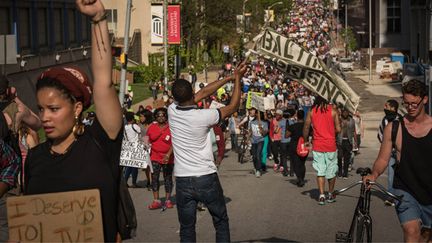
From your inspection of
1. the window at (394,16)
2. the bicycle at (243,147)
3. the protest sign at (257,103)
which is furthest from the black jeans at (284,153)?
the window at (394,16)

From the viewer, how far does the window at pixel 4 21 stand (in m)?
38.2

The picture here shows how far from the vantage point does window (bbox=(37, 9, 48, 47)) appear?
43.8m

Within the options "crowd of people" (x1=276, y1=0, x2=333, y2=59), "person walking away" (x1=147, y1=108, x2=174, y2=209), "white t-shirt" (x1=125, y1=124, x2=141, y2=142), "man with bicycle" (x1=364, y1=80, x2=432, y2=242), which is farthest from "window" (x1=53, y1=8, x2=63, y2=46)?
"man with bicycle" (x1=364, y1=80, x2=432, y2=242)

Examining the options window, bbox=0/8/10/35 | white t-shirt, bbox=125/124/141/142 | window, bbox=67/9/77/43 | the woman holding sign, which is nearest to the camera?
the woman holding sign

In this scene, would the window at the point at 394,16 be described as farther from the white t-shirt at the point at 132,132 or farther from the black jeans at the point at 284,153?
the white t-shirt at the point at 132,132

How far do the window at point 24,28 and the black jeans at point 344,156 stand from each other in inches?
896

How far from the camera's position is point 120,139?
4598 mm

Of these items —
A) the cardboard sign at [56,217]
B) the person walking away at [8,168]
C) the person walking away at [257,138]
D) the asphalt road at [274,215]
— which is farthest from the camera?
the person walking away at [257,138]

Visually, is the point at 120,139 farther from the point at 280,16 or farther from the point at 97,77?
the point at 280,16

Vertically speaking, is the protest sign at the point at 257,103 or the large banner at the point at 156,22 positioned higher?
the large banner at the point at 156,22

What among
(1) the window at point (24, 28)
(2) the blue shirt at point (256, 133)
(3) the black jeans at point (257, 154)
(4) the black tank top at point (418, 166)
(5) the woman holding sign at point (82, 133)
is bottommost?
(3) the black jeans at point (257, 154)

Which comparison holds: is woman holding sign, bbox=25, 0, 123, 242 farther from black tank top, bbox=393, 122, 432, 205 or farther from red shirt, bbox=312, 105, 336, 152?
red shirt, bbox=312, 105, 336, 152

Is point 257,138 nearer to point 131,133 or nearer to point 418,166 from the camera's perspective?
point 131,133

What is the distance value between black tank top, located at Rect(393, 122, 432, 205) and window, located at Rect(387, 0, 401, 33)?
84.3 meters
